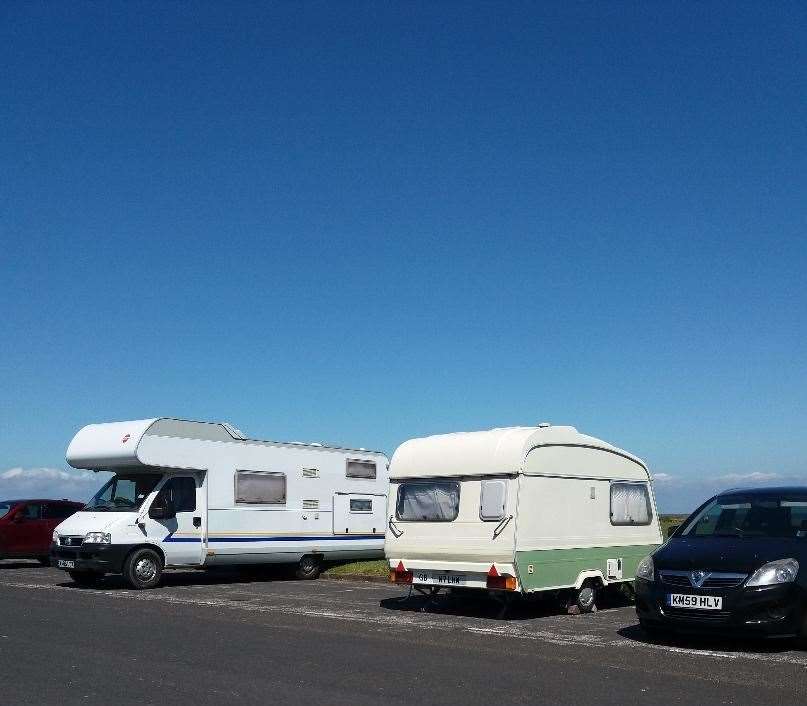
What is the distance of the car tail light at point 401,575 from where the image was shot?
14.4 metres

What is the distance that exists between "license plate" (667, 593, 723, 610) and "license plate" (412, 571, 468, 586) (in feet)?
12.1

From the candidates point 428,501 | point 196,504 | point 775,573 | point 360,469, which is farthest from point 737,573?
point 360,469

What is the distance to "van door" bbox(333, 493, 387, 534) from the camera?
21.5 m

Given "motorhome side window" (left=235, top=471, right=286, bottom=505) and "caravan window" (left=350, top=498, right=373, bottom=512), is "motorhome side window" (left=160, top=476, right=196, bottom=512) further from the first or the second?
"caravan window" (left=350, top=498, right=373, bottom=512)

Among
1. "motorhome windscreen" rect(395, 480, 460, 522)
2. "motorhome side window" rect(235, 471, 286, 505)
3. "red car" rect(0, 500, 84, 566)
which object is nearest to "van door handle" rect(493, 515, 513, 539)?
"motorhome windscreen" rect(395, 480, 460, 522)

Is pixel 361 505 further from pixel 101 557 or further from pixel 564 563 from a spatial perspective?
pixel 564 563

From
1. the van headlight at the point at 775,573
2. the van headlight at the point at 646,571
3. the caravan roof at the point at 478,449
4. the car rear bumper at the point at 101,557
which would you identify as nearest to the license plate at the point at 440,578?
the caravan roof at the point at 478,449

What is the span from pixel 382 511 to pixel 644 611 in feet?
39.2

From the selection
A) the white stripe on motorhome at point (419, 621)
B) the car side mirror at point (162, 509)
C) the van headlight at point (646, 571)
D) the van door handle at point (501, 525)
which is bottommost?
the white stripe on motorhome at point (419, 621)

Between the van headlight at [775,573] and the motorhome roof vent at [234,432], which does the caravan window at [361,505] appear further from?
the van headlight at [775,573]

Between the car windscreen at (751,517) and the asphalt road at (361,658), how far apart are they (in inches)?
51.1

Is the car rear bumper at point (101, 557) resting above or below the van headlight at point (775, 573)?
below

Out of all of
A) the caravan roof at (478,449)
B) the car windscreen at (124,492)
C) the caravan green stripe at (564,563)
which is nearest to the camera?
the caravan green stripe at (564,563)

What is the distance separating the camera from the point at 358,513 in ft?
72.2
